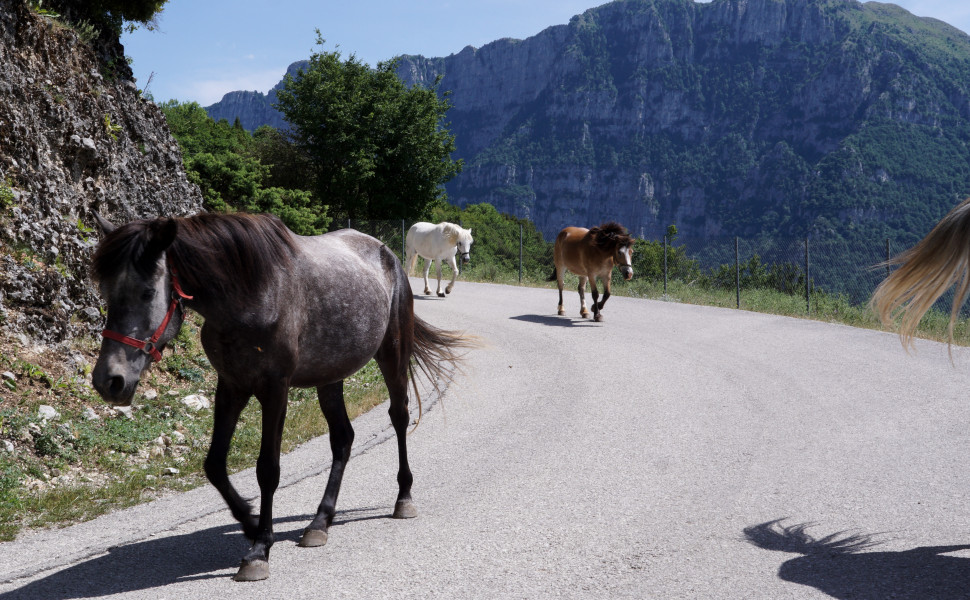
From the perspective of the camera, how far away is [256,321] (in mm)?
4133

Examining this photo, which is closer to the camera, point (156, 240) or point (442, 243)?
point (156, 240)

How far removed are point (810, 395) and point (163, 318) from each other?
26.9ft

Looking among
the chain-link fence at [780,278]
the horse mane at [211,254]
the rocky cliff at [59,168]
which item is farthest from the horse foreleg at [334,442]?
the chain-link fence at [780,278]

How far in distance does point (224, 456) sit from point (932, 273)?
4212mm

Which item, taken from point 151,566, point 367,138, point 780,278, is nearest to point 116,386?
point 151,566

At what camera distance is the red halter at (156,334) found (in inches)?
144

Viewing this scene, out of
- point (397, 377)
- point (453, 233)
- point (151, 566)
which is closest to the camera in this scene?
point (151, 566)

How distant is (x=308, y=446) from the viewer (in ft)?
23.8

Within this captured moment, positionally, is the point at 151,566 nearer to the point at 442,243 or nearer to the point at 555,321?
the point at 555,321

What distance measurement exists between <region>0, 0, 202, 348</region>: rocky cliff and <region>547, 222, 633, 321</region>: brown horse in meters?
8.77

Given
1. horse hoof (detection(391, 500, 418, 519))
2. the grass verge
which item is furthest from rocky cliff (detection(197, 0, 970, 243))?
horse hoof (detection(391, 500, 418, 519))

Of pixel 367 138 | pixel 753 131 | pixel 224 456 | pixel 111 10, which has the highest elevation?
pixel 753 131

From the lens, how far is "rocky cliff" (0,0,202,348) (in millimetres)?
7680

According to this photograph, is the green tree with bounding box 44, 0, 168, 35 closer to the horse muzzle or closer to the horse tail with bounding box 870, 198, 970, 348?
the horse muzzle
